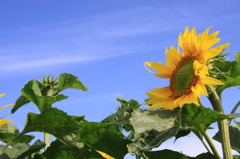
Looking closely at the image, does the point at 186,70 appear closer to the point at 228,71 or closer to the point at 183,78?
the point at 183,78

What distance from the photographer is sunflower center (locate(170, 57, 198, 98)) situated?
5.60ft

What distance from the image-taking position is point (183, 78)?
1.75m

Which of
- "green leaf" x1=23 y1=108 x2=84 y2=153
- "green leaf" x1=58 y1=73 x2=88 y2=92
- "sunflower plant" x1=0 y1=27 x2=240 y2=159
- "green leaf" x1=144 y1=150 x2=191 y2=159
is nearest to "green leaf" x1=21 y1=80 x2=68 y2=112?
"sunflower plant" x1=0 y1=27 x2=240 y2=159

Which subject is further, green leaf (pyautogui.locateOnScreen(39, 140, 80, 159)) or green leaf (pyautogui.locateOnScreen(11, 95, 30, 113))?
green leaf (pyautogui.locateOnScreen(11, 95, 30, 113))

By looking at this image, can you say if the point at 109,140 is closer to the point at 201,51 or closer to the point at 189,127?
the point at 189,127

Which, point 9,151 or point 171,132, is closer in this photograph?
point 171,132

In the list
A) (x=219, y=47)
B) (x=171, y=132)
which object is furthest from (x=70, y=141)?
(x=219, y=47)

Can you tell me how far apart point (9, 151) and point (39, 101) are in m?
0.27

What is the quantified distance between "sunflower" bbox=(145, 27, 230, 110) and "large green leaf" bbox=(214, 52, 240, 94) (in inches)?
3.6

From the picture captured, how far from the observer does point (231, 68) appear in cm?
168

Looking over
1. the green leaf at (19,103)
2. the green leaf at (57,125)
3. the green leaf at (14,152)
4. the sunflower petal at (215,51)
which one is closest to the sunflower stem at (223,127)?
the sunflower petal at (215,51)

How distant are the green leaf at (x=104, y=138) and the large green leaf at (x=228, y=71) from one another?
52cm

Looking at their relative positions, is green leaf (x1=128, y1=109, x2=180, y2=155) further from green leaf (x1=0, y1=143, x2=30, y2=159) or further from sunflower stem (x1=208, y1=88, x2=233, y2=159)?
green leaf (x1=0, y1=143, x2=30, y2=159)

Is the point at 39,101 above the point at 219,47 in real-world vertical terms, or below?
below
